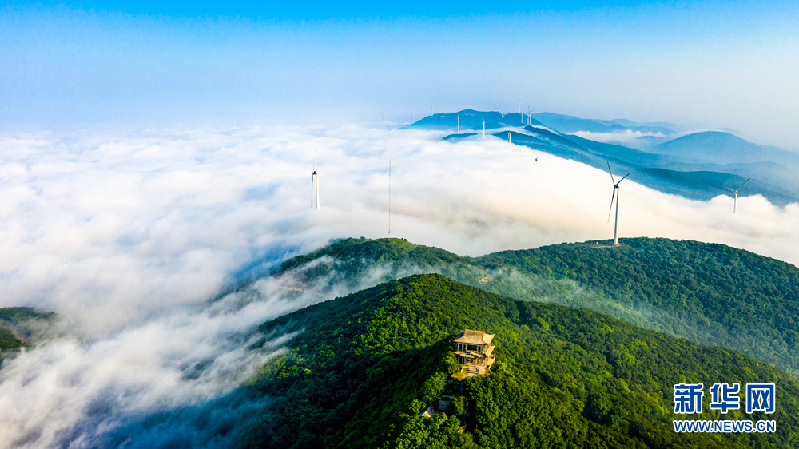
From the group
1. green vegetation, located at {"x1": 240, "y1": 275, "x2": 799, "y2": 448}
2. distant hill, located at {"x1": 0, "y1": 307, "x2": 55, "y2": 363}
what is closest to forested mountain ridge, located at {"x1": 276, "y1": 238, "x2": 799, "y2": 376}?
green vegetation, located at {"x1": 240, "y1": 275, "x2": 799, "y2": 448}

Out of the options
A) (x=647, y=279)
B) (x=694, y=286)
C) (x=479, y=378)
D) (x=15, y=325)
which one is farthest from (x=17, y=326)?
(x=694, y=286)

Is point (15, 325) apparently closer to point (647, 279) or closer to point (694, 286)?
point (647, 279)

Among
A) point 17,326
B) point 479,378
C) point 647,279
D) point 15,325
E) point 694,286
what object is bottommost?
point 17,326

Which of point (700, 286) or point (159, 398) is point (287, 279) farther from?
point (700, 286)

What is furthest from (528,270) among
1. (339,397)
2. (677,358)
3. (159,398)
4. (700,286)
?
(159,398)

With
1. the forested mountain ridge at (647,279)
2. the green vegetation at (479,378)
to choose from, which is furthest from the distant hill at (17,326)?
the forested mountain ridge at (647,279)

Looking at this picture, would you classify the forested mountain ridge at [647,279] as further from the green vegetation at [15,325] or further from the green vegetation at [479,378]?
the green vegetation at [15,325]

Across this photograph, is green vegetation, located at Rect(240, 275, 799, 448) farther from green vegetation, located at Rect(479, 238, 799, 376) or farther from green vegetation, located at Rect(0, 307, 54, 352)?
green vegetation, located at Rect(0, 307, 54, 352)
